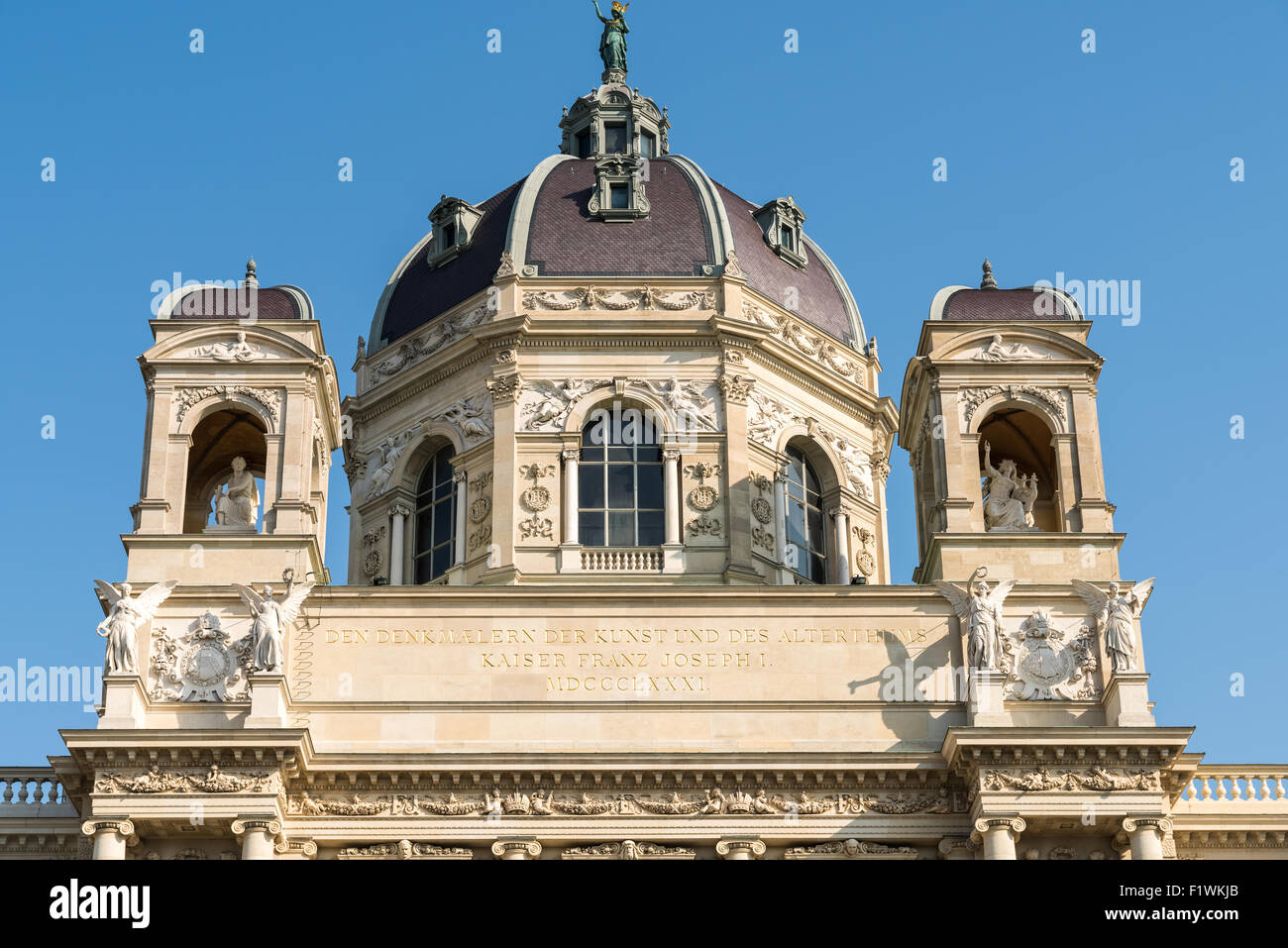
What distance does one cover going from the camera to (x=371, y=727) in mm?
38656

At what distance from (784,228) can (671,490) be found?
27.3 feet

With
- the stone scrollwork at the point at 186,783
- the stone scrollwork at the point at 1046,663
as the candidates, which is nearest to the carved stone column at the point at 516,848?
the stone scrollwork at the point at 186,783

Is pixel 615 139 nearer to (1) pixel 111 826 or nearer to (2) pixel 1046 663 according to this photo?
(2) pixel 1046 663

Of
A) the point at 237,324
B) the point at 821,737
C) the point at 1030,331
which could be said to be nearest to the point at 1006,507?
the point at 1030,331

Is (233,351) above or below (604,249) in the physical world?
below

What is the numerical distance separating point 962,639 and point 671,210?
14257mm

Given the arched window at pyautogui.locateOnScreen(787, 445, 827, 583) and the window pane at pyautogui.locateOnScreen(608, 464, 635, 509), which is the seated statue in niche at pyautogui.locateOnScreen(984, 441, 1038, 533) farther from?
the window pane at pyautogui.locateOnScreen(608, 464, 635, 509)

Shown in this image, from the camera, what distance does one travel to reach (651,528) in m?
46.0

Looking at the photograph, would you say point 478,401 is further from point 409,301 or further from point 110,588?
→ point 110,588

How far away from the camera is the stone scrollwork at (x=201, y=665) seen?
38.6 meters

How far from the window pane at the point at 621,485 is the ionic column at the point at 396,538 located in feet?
14.3

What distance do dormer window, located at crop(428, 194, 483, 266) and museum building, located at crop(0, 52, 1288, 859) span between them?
7.25 ft

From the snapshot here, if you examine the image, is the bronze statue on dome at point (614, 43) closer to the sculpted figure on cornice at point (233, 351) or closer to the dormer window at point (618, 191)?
the dormer window at point (618, 191)

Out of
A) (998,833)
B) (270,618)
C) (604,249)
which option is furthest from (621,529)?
(998,833)
